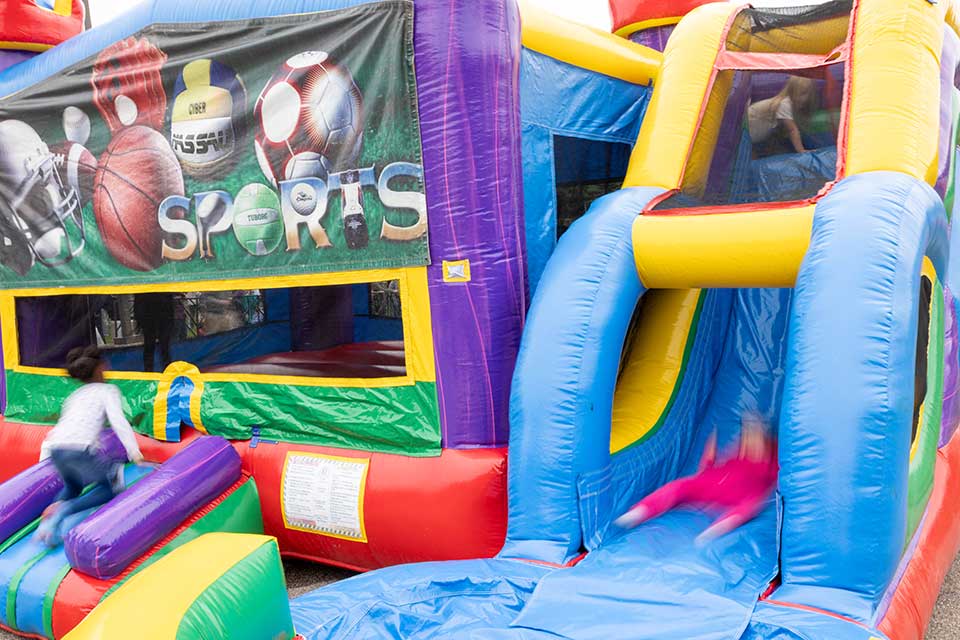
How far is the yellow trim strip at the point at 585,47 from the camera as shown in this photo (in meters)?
3.49

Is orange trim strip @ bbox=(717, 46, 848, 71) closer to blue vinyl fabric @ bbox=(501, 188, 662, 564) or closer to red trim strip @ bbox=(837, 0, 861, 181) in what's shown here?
red trim strip @ bbox=(837, 0, 861, 181)

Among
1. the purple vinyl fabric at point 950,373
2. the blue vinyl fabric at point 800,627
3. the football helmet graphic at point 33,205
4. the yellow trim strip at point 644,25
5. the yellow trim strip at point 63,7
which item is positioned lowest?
the blue vinyl fabric at point 800,627

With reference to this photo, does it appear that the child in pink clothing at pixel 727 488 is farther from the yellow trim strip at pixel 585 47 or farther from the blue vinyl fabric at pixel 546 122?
the yellow trim strip at pixel 585 47

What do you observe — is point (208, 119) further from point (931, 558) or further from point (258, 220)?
point (931, 558)

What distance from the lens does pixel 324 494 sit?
3455 mm

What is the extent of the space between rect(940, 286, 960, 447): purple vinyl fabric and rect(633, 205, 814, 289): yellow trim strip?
45.0 inches

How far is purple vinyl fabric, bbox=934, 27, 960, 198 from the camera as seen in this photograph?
3.15 m

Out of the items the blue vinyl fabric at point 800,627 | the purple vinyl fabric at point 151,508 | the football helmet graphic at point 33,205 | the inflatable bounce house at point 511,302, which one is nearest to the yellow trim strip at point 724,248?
the inflatable bounce house at point 511,302

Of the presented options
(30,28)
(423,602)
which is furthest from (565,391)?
(30,28)

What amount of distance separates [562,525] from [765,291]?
183cm

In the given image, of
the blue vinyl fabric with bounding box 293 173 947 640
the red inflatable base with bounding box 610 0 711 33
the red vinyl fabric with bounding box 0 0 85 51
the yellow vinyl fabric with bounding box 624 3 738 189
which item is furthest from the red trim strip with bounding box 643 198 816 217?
the red vinyl fabric with bounding box 0 0 85 51

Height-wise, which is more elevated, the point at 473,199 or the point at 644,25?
the point at 644,25

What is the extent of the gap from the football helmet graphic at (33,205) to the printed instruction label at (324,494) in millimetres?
1857

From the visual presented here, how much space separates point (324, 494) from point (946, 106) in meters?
2.98
